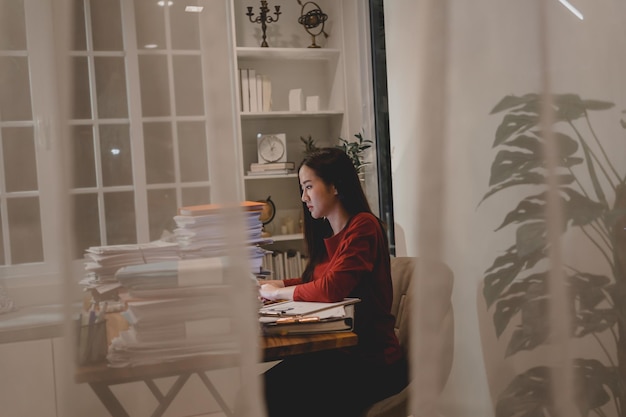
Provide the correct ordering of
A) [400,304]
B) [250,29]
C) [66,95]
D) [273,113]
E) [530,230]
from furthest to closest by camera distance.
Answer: [250,29] < [273,113] < [400,304] < [530,230] < [66,95]

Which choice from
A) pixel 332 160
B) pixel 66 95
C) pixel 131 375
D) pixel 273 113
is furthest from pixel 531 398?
pixel 273 113

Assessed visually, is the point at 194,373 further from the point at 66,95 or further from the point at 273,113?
the point at 273,113

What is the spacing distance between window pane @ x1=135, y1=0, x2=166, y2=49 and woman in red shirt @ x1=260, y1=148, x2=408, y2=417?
110 centimetres

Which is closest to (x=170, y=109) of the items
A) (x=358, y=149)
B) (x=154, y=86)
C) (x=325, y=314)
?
(x=154, y=86)

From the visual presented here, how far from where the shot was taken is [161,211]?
0.74 m

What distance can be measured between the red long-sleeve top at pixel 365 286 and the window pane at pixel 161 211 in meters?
1.01

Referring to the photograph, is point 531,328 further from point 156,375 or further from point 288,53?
point 288,53

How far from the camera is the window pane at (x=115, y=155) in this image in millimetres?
714

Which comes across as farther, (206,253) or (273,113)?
(273,113)

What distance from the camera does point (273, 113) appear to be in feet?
12.7

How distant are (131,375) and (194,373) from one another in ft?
0.26

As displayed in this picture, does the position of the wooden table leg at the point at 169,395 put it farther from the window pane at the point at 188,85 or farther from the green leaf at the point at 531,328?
the green leaf at the point at 531,328

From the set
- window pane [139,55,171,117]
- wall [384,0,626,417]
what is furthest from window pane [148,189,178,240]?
wall [384,0,626,417]

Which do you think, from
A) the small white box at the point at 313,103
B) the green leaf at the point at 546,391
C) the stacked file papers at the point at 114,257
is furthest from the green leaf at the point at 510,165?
the small white box at the point at 313,103
